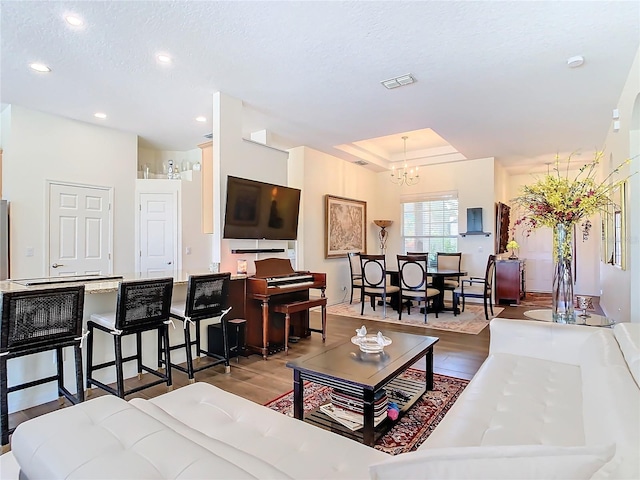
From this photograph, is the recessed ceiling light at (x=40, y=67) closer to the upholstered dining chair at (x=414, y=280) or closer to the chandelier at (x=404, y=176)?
the upholstered dining chair at (x=414, y=280)

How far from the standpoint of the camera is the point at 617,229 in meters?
4.32

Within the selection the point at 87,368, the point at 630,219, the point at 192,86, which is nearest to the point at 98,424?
the point at 87,368

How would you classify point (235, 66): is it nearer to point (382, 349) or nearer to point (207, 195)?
point (207, 195)

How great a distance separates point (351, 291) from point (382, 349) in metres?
4.96

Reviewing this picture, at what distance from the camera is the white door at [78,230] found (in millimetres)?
4957

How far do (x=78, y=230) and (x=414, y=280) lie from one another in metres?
5.10

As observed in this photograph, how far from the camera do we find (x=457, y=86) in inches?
156

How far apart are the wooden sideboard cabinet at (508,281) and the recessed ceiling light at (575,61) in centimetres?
445

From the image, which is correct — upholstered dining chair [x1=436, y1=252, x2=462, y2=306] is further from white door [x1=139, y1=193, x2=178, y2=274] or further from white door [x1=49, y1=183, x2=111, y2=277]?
white door [x1=49, y1=183, x2=111, y2=277]

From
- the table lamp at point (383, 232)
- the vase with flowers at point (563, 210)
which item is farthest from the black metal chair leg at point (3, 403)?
the table lamp at point (383, 232)

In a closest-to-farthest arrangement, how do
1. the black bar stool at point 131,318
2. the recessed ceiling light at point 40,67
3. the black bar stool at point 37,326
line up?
1. the black bar stool at point 37,326
2. the black bar stool at point 131,318
3. the recessed ceiling light at point 40,67

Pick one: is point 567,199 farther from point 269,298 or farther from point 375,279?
point 375,279

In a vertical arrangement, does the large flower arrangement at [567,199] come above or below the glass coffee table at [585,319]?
above

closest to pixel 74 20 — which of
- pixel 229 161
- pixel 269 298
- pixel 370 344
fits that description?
pixel 229 161
